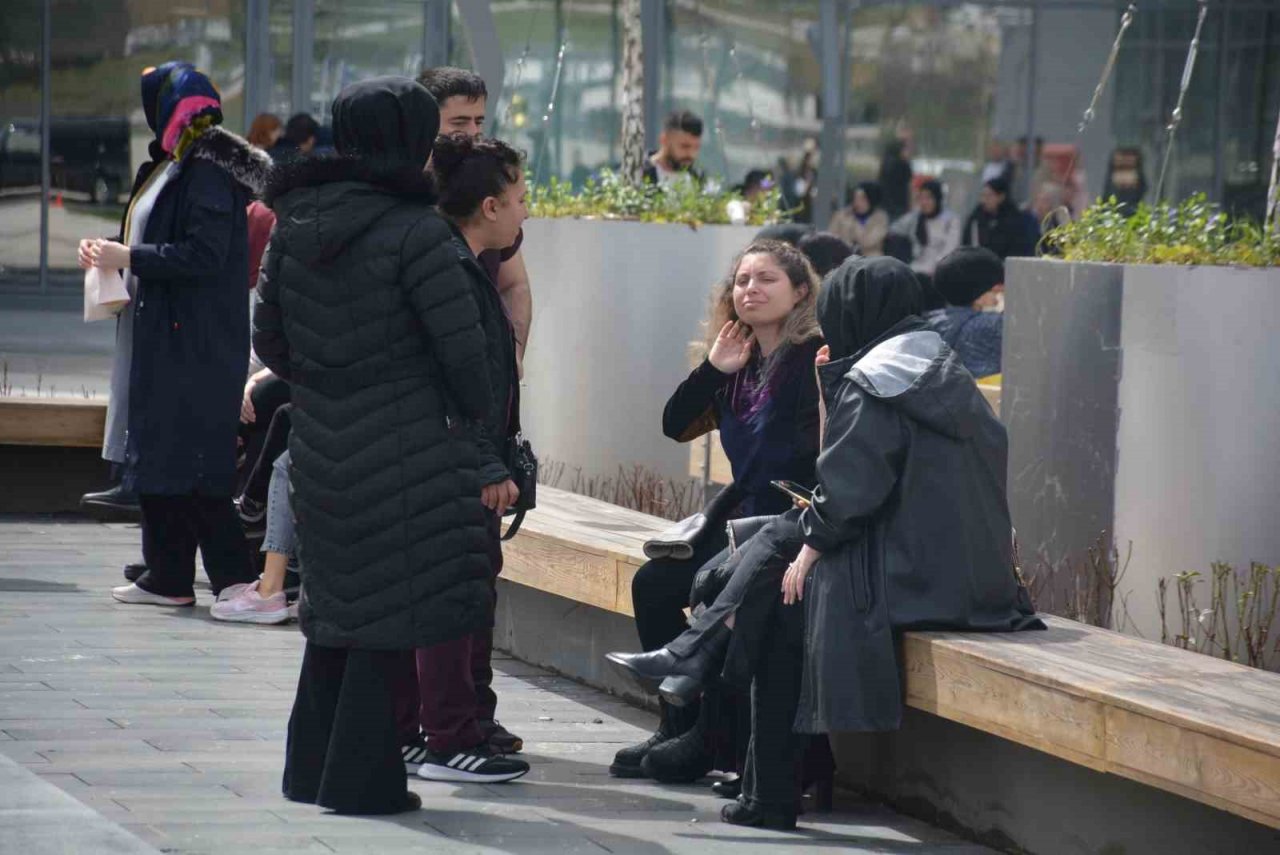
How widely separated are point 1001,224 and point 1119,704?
14.0 metres

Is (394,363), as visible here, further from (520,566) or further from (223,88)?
(223,88)

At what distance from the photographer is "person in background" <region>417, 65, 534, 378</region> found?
6121mm

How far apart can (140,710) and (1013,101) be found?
17545 mm

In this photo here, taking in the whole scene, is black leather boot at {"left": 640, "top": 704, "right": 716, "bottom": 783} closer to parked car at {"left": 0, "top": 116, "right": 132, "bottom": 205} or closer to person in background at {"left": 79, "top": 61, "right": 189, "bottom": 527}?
person in background at {"left": 79, "top": 61, "right": 189, "bottom": 527}

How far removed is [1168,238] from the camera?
6191mm

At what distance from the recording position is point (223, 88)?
20.4 m

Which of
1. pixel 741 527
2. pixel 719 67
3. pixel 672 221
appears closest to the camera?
pixel 741 527

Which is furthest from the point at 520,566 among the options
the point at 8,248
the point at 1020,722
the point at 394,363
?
the point at 8,248

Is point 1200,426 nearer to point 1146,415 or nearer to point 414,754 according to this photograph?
point 1146,415

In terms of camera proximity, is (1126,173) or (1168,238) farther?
(1126,173)

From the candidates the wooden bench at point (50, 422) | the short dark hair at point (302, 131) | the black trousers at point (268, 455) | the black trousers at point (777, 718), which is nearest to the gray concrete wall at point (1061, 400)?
the black trousers at point (777, 718)

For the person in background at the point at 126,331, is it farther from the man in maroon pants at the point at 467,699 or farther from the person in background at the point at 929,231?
the person in background at the point at 929,231

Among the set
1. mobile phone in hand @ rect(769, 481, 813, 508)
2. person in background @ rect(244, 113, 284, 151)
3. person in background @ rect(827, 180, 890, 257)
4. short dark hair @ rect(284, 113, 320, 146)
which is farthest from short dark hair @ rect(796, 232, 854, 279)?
person in background @ rect(827, 180, 890, 257)

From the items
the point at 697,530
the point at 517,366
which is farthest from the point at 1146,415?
the point at 517,366
